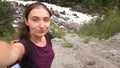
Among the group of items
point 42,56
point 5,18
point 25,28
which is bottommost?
point 5,18

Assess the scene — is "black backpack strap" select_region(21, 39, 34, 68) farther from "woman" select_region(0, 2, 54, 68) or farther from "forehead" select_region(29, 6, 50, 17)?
"forehead" select_region(29, 6, 50, 17)

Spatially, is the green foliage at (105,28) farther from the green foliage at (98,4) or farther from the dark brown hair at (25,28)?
the dark brown hair at (25,28)

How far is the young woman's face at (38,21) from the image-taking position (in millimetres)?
2129

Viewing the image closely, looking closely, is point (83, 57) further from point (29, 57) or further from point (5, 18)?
point (5, 18)

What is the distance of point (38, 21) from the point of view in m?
2.13

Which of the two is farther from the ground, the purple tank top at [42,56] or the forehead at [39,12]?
the forehead at [39,12]

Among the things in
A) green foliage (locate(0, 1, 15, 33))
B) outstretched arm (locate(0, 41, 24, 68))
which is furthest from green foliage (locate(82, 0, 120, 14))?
outstretched arm (locate(0, 41, 24, 68))

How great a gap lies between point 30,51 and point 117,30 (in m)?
12.9

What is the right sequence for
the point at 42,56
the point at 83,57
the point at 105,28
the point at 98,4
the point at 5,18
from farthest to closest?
the point at 98,4, the point at 105,28, the point at 5,18, the point at 83,57, the point at 42,56

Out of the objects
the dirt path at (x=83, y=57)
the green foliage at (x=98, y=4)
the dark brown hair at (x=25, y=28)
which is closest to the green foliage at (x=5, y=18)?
the dirt path at (x=83, y=57)

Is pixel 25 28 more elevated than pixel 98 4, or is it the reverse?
pixel 25 28

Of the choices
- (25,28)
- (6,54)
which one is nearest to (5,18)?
(25,28)

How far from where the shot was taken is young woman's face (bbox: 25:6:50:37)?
2.13 m

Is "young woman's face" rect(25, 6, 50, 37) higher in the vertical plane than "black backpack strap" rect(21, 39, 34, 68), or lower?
higher
